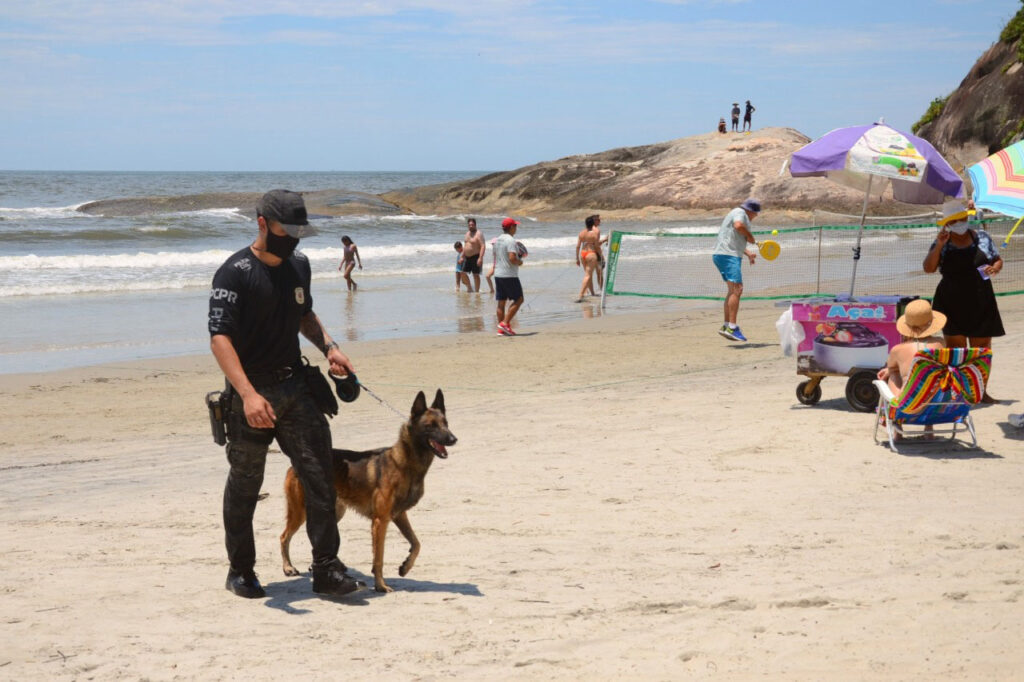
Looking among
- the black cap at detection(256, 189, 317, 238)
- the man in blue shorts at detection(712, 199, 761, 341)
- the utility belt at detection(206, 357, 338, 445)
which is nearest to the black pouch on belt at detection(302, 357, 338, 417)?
the utility belt at detection(206, 357, 338, 445)

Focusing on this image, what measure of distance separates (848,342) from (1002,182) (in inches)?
86.7

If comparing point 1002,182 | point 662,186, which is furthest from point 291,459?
point 662,186

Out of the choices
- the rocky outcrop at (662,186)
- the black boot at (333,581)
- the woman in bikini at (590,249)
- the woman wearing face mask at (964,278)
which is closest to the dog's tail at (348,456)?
the black boot at (333,581)

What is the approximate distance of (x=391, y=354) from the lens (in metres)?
14.0

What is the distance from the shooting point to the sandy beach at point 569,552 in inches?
172

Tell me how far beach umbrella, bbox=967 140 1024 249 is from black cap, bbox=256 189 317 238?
4.53 m

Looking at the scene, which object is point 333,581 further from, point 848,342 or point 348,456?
point 848,342

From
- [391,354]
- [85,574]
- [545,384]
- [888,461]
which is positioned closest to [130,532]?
[85,574]

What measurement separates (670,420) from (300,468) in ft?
15.6

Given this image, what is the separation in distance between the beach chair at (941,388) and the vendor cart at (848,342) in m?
1.35

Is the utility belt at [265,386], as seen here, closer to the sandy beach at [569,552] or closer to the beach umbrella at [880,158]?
the sandy beach at [569,552]

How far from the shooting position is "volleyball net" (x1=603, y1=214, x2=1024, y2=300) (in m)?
20.2

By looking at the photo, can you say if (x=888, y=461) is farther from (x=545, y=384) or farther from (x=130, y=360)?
(x=130, y=360)

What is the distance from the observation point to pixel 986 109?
4288cm
